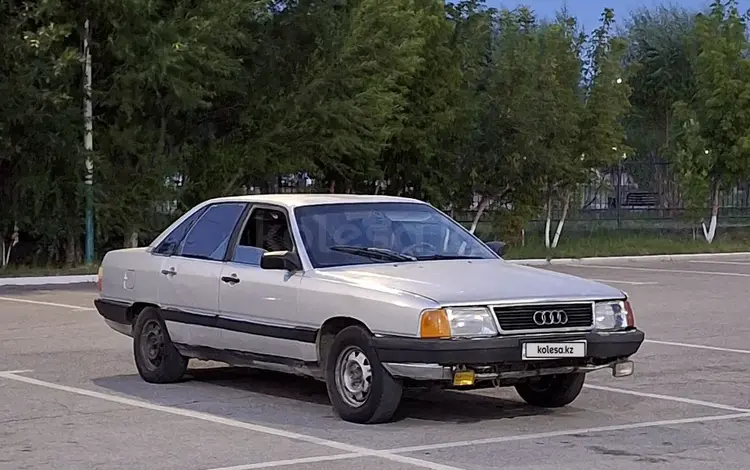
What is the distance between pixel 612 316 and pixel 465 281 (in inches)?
42.4

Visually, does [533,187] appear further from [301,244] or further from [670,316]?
[301,244]

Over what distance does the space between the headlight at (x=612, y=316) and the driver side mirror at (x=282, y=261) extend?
7.14ft

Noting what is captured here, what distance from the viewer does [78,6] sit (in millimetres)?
24562

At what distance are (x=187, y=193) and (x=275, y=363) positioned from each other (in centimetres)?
1771

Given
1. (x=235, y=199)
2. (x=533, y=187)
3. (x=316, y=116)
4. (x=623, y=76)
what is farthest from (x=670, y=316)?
(x=623, y=76)

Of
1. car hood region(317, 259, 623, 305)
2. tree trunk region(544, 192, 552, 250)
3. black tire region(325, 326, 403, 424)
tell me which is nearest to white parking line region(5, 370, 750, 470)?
black tire region(325, 326, 403, 424)

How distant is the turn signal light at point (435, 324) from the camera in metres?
8.92

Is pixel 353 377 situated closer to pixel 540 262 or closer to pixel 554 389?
pixel 554 389

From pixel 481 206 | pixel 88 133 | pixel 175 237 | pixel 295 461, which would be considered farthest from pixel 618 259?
pixel 295 461

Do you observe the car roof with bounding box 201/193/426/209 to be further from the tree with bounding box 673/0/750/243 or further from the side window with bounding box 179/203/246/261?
the tree with bounding box 673/0/750/243

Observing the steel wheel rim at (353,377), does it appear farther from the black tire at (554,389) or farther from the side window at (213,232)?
the side window at (213,232)

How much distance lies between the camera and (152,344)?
11.5 meters

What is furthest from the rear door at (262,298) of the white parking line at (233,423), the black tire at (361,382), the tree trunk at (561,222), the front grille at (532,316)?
the tree trunk at (561,222)

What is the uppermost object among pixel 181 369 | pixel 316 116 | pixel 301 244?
pixel 316 116
